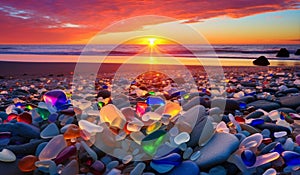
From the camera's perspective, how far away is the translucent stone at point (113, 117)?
197 centimetres

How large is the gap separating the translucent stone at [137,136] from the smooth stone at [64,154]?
343 millimetres

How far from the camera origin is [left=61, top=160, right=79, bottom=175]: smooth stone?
1703mm

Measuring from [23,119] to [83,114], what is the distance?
0.47 m

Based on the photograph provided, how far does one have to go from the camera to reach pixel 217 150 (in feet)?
5.72

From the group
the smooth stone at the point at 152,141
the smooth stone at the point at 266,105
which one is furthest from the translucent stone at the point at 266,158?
the smooth stone at the point at 266,105

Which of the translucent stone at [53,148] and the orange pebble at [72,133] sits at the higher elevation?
the orange pebble at [72,133]

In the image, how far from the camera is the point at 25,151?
2.01m

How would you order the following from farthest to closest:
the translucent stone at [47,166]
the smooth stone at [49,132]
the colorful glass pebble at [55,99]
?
the colorful glass pebble at [55,99] → the smooth stone at [49,132] → the translucent stone at [47,166]

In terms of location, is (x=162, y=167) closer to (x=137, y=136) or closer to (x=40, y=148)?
(x=137, y=136)

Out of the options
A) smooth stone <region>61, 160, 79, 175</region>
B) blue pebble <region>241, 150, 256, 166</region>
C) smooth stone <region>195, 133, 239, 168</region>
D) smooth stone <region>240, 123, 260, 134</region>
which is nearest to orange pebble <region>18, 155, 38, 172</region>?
smooth stone <region>61, 160, 79, 175</region>

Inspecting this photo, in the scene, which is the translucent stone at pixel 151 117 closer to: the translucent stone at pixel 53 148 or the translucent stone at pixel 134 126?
the translucent stone at pixel 134 126

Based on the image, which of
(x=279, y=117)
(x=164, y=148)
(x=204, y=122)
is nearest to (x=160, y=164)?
(x=164, y=148)

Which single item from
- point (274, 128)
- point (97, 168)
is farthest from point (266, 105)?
point (97, 168)

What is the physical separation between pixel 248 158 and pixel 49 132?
1231 mm
